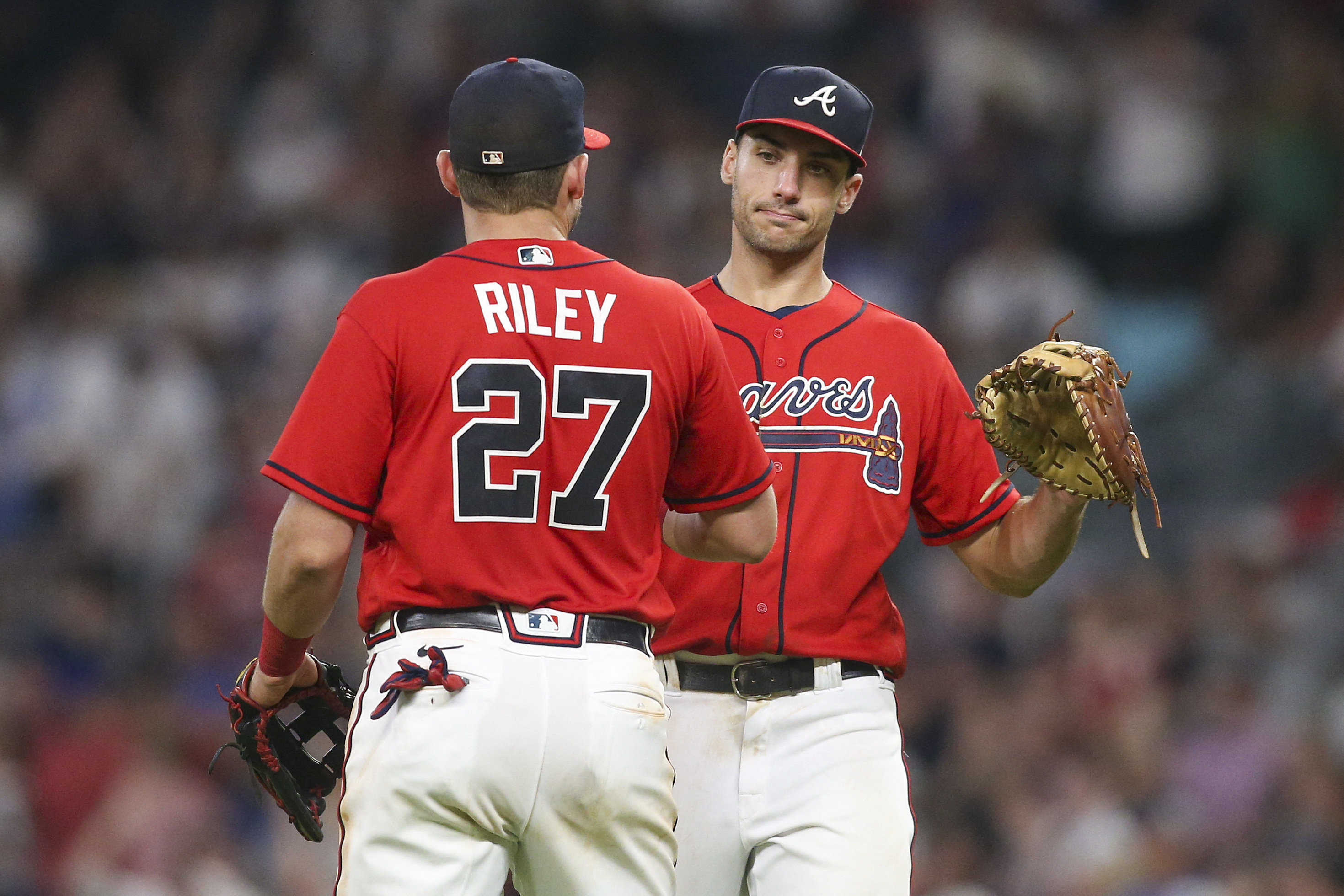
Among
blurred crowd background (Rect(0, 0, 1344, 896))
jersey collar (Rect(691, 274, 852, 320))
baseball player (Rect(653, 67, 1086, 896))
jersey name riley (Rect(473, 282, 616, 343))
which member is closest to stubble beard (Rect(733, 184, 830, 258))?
baseball player (Rect(653, 67, 1086, 896))

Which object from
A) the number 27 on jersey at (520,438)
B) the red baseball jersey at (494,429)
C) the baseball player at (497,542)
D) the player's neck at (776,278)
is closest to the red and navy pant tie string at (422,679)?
the baseball player at (497,542)

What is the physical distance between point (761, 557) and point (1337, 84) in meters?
6.92

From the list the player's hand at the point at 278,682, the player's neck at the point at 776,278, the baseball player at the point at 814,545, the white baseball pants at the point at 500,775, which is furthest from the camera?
the player's neck at the point at 776,278

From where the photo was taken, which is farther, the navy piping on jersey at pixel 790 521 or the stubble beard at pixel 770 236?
the stubble beard at pixel 770 236

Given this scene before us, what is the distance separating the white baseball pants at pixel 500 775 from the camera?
9.45 ft

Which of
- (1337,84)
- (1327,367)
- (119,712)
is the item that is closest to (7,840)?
(119,712)

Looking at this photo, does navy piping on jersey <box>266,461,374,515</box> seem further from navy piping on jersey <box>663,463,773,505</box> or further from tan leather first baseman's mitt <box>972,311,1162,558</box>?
tan leather first baseman's mitt <box>972,311,1162,558</box>

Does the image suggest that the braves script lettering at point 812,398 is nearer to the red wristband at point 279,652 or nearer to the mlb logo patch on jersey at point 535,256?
the mlb logo patch on jersey at point 535,256

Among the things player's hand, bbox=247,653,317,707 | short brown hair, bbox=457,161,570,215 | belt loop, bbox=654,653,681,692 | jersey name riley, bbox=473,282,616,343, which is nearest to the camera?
jersey name riley, bbox=473,282,616,343

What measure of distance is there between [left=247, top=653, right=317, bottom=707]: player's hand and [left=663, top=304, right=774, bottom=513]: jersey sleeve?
772mm

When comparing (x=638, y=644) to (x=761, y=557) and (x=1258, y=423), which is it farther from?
(x=1258, y=423)

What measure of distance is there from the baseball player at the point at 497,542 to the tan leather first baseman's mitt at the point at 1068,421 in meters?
0.77

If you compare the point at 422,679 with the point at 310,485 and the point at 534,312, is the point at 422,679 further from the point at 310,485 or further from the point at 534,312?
the point at 534,312

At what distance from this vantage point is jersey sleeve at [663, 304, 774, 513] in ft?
10.5
